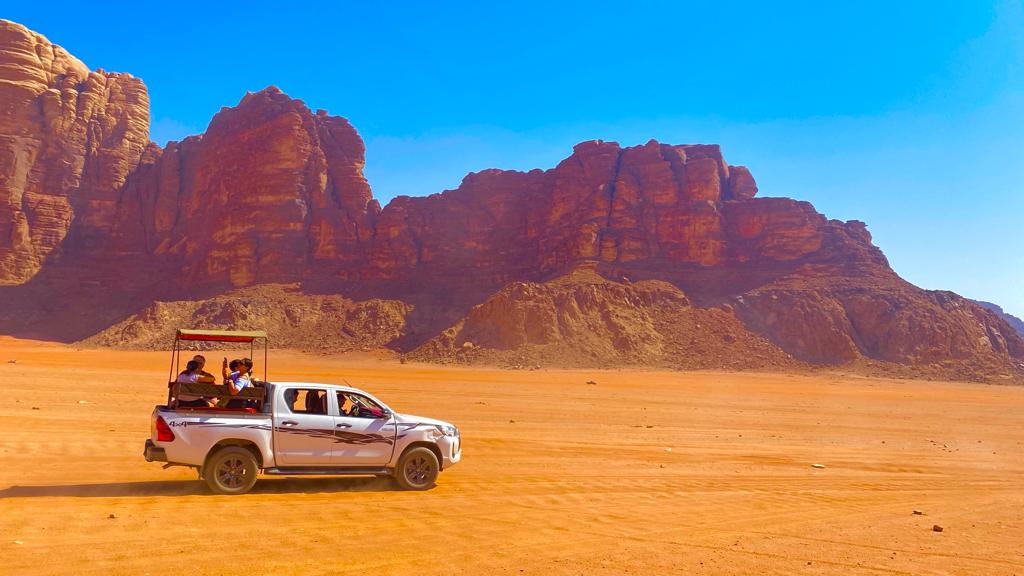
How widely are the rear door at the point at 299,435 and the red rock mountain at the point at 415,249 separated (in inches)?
2050

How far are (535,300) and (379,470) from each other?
2289 inches

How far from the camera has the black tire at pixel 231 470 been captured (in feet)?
33.4

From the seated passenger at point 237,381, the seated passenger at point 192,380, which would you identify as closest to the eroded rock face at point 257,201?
the seated passenger at point 237,381

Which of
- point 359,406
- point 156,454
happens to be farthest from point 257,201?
point 156,454

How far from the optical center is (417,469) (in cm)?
1123

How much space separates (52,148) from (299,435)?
11145cm

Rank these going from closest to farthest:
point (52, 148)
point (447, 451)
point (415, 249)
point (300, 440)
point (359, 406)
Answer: point (300, 440) < point (359, 406) < point (447, 451) < point (415, 249) < point (52, 148)

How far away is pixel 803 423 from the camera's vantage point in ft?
80.9

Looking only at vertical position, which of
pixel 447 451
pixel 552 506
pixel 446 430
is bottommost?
pixel 552 506

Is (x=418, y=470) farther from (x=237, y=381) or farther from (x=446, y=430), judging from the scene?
(x=237, y=381)

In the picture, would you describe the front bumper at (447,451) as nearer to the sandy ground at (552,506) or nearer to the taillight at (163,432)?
the sandy ground at (552,506)

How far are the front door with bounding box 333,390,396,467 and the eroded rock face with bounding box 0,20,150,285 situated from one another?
10177 centimetres

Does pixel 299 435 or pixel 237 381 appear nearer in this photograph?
pixel 299 435

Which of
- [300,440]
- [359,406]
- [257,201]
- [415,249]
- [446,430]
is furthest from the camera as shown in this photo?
[257,201]
